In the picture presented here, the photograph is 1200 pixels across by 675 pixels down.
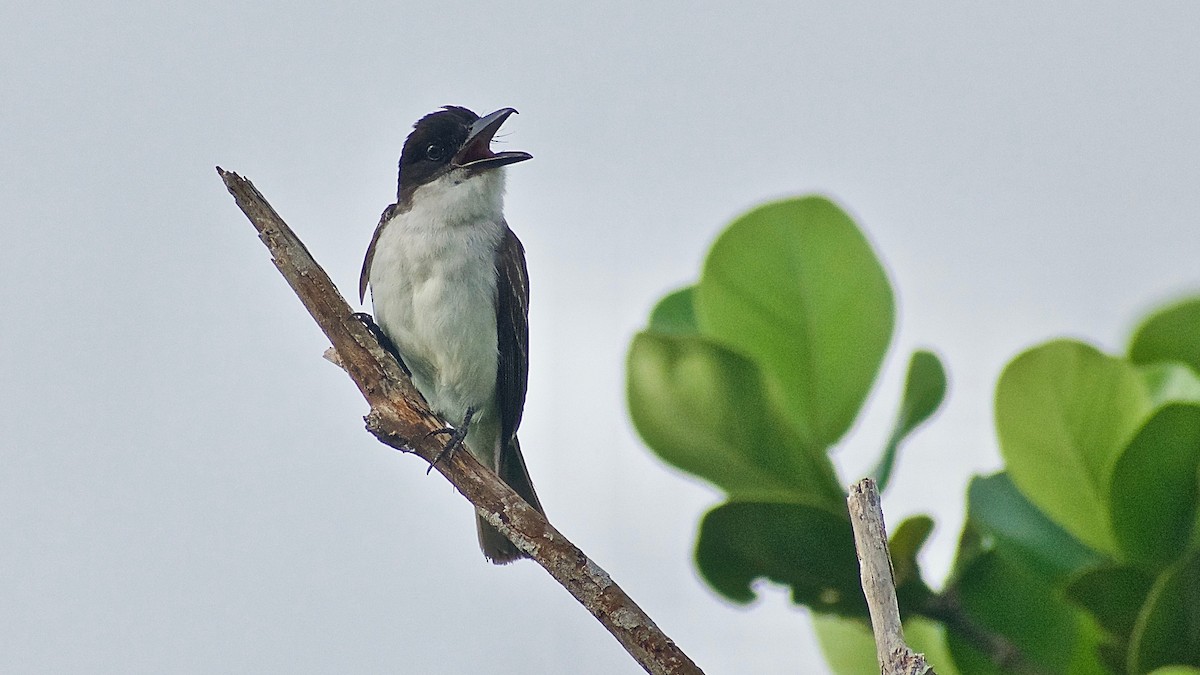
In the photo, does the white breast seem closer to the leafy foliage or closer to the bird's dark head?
the bird's dark head

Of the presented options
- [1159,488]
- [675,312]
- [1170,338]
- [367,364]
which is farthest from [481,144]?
[1159,488]

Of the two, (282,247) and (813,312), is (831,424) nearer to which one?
(813,312)

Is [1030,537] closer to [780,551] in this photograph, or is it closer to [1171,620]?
[1171,620]

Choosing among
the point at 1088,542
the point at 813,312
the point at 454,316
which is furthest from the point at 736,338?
the point at 454,316

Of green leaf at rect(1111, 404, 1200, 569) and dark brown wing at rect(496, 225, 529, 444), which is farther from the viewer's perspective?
dark brown wing at rect(496, 225, 529, 444)

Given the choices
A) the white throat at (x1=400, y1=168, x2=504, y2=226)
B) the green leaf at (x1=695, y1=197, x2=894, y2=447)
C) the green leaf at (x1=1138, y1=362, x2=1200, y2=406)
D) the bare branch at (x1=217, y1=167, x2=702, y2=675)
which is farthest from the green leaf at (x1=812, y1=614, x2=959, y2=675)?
the white throat at (x1=400, y1=168, x2=504, y2=226)

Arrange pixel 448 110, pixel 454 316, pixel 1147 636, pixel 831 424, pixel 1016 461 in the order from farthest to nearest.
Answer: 1. pixel 448 110
2. pixel 454 316
3. pixel 831 424
4. pixel 1016 461
5. pixel 1147 636
